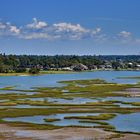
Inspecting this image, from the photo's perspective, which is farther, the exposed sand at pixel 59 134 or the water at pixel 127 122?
the water at pixel 127 122

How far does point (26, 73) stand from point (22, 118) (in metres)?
138

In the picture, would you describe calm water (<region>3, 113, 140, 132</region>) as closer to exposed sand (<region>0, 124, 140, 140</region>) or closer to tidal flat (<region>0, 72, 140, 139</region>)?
tidal flat (<region>0, 72, 140, 139</region>)

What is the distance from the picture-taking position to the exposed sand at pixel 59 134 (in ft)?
139

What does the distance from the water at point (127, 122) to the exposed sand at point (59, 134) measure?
2.59m

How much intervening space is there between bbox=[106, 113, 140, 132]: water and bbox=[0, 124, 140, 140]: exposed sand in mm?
2588

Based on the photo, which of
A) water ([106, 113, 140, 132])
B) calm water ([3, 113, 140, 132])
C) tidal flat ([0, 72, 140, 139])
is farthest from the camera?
tidal flat ([0, 72, 140, 139])

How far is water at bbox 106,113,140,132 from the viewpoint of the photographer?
4681 cm

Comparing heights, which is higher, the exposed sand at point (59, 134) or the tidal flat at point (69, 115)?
the tidal flat at point (69, 115)

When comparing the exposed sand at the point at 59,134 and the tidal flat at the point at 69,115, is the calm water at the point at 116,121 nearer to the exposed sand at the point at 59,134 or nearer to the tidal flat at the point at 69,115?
the tidal flat at the point at 69,115

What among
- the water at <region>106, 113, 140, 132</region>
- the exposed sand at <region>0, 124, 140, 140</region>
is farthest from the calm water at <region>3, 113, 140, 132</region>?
the exposed sand at <region>0, 124, 140, 140</region>

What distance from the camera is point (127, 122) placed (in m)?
51.0

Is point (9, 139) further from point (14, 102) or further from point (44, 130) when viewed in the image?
point (14, 102)

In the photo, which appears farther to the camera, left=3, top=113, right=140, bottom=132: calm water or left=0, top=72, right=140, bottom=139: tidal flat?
left=0, top=72, right=140, bottom=139: tidal flat

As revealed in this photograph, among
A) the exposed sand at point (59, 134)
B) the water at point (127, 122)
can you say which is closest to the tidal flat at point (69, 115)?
the water at point (127, 122)
